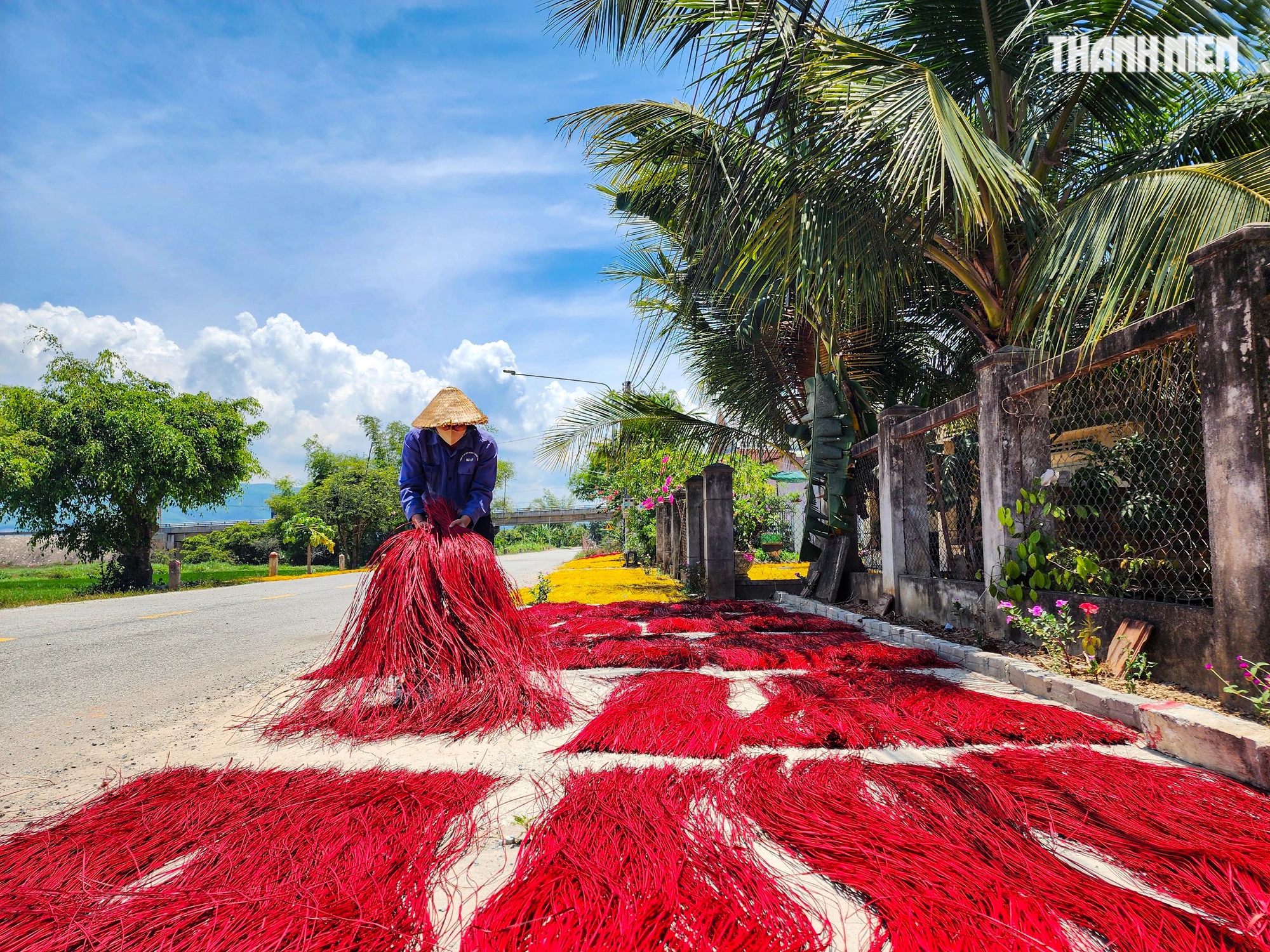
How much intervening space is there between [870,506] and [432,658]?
5.63 meters

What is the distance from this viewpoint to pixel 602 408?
944cm

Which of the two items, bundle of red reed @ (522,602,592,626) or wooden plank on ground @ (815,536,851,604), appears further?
wooden plank on ground @ (815,536,851,604)

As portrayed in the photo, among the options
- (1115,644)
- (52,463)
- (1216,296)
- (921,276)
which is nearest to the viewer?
(1216,296)

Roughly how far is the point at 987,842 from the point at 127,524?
21.1m

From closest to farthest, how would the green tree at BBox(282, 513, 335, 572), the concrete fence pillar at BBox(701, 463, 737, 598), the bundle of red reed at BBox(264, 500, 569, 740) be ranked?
the bundle of red reed at BBox(264, 500, 569, 740) → the concrete fence pillar at BBox(701, 463, 737, 598) → the green tree at BBox(282, 513, 335, 572)

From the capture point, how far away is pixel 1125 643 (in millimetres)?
3553

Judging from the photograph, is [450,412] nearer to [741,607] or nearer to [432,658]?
[432,658]

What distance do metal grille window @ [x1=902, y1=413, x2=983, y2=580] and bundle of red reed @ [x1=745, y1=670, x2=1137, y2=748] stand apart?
2.72 metres

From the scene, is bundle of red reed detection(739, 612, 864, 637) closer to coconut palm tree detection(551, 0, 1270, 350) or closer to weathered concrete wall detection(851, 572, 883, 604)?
weathered concrete wall detection(851, 572, 883, 604)

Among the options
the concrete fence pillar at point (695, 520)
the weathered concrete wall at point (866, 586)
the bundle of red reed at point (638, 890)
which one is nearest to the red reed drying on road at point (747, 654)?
the weathered concrete wall at point (866, 586)

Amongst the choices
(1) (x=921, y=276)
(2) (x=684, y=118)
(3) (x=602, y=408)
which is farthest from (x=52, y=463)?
(1) (x=921, y=276)

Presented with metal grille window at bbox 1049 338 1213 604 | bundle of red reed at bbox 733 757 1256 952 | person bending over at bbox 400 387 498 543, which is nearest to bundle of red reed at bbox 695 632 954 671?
metal grille window at bbox 1049 338 1213 604

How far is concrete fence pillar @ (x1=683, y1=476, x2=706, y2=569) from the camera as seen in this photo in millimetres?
10008

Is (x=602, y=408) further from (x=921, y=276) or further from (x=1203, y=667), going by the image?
(x=1203, y=667)
